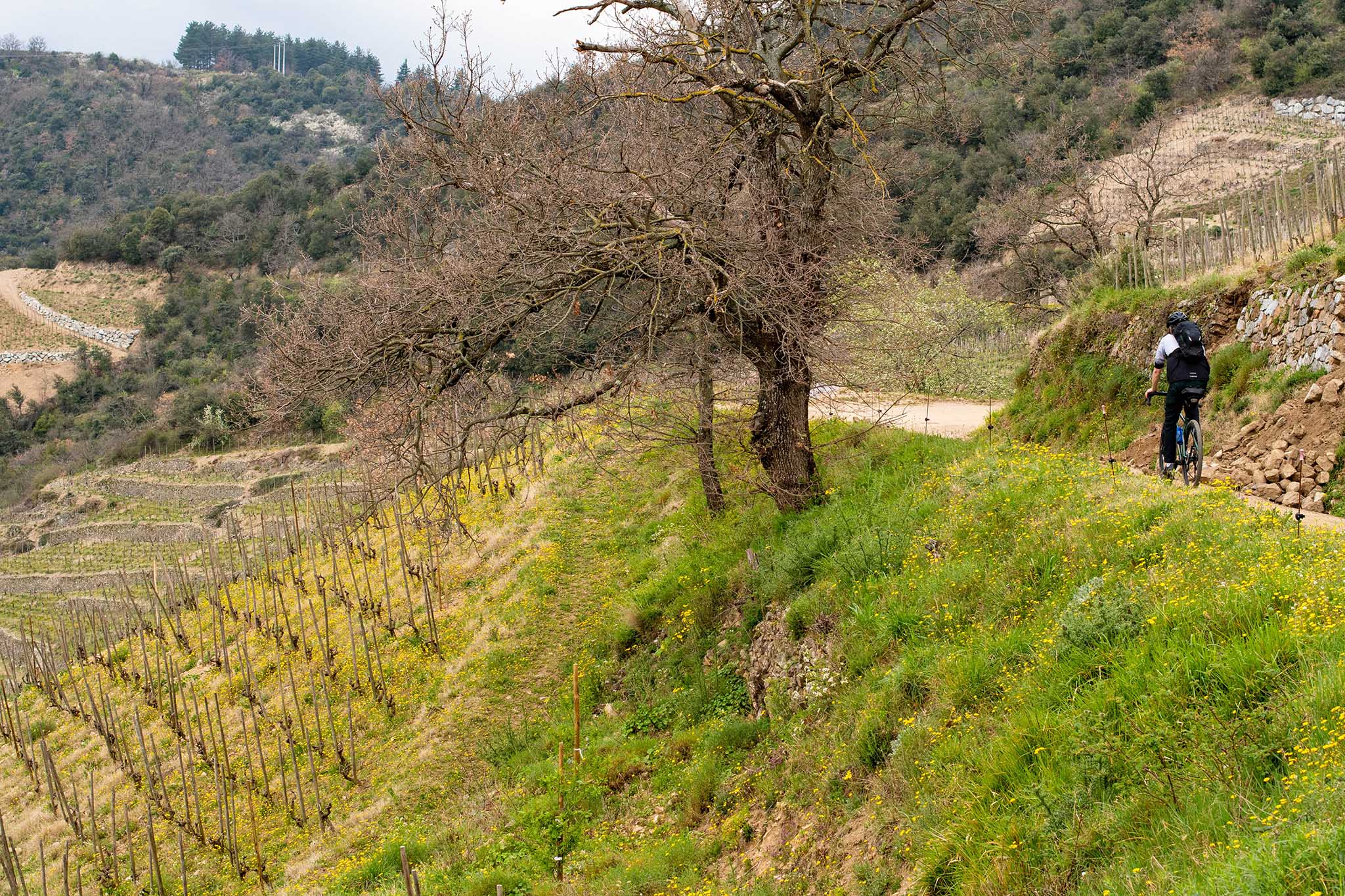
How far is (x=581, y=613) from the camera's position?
475 inches

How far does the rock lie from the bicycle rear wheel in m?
0.80

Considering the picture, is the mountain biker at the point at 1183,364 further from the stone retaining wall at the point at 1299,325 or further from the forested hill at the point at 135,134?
the forested hill at the point at 135,134

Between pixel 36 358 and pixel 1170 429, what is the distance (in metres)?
69.3

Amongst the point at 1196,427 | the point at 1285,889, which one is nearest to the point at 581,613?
the point at 1196,427

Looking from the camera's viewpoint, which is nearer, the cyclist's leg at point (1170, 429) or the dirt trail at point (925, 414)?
the dirt trail at point (925, 414)

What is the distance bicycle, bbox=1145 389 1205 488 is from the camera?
789cm

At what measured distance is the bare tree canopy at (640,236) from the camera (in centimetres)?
832

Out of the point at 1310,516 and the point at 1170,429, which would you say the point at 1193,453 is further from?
the point at 1310,516

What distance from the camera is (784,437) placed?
31.4 ft

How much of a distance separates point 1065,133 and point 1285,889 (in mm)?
34710

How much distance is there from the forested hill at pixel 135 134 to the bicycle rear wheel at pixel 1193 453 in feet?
262

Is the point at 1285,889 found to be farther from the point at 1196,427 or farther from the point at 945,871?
the point at 1196,427

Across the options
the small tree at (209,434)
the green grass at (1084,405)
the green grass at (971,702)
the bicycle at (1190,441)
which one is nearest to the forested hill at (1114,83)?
the green grass at (1084,405)

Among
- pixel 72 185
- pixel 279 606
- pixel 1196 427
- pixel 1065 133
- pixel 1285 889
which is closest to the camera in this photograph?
pixel 1285 889
